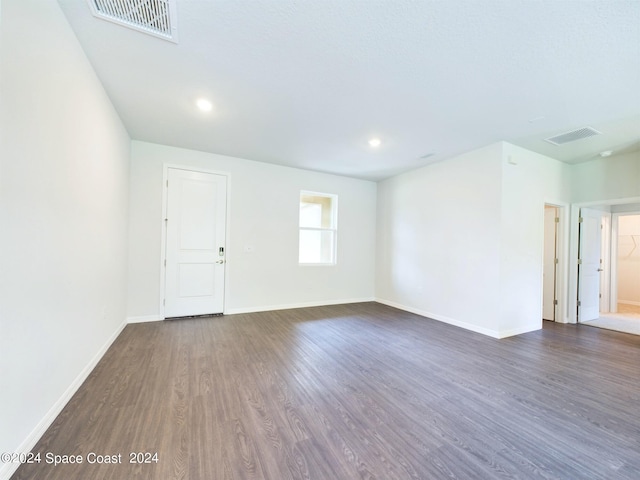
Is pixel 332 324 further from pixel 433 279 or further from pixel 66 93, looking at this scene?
pixel 66 93

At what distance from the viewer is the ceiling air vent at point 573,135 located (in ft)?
10.3

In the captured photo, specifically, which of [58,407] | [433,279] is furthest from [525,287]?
[58,407]

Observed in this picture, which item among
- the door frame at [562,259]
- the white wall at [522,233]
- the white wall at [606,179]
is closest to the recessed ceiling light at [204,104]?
the white wall at [522,233]

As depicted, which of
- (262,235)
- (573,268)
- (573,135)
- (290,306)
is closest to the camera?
(573,135)

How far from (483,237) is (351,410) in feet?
10.1

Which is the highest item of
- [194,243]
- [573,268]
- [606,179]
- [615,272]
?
[606,179]

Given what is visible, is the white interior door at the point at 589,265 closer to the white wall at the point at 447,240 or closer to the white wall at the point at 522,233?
the white wall at the point at 522,233

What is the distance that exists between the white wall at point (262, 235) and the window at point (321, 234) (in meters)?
0.14

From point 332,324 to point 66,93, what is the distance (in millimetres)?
3766

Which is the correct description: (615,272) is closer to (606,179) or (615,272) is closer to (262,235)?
(606,179)

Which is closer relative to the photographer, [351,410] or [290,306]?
[351,410]

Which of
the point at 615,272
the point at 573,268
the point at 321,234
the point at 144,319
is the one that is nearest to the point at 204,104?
the point at 144,319

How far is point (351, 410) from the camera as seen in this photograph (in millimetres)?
1920

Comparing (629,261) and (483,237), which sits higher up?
(483,237)
